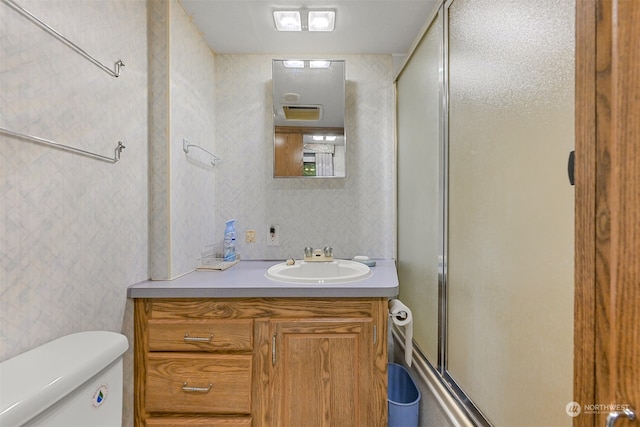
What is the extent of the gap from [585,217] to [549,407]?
20.1 inches

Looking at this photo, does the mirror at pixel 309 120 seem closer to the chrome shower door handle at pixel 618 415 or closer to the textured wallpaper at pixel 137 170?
the textured wallpaper at pixel 137 170

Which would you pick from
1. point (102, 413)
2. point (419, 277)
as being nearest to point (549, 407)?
point (419, 277)

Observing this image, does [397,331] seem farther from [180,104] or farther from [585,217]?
[180,104]

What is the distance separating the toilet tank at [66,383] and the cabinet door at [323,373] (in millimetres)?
555

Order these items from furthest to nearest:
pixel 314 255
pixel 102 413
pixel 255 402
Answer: pixel 314 255
pixel 255 402
pixel 102 413

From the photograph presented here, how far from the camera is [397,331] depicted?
179 centimetres

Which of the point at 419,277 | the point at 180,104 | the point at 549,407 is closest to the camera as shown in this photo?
the point at 549,407

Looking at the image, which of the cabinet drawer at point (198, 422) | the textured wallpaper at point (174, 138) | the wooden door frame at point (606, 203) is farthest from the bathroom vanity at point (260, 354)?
the wooden door frame at point (606, 203)

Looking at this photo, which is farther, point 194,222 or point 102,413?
point 194,222

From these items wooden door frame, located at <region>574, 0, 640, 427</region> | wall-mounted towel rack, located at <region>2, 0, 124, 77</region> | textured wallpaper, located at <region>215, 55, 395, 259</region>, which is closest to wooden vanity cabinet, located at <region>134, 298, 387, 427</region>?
textured wallpaper, located at <region>215, 55, 395, 259</region>

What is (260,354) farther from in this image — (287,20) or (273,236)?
(287,20)

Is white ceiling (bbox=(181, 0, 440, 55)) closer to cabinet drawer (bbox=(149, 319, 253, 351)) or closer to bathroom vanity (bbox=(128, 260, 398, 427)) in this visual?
bathroom vanity (bbox=(128, 260, 398, 427))

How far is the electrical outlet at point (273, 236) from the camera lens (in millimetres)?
1875

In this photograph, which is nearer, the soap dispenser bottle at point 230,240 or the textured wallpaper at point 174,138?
the textured wallpaper at point 174,138
